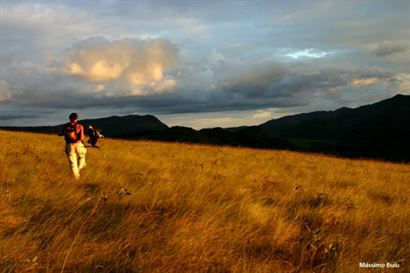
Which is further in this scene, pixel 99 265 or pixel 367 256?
pixel 367 256

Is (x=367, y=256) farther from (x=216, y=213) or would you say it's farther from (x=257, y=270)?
(x=216, y=213)

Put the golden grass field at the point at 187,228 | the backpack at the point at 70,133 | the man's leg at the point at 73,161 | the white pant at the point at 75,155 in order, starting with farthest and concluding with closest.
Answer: the backpack at the point at 70,133
the white pant at the point at 75,155
the man's leg at the point at 73,161
the golden grass field at the point at 187,228

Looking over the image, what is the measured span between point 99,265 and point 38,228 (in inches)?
64.3

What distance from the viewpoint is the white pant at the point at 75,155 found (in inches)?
427

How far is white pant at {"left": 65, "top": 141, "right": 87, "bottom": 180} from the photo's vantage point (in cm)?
1084

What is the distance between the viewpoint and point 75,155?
1125cm

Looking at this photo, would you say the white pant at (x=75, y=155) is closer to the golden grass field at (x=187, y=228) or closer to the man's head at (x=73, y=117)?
the man's head at (x=73, y=117)

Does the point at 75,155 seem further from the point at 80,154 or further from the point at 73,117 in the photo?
the point at 73,117

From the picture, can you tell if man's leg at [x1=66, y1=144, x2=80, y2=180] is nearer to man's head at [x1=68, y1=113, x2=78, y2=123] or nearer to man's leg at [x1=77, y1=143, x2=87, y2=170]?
man's leg at [x1=77, y1=143, x2=87, y2=170]

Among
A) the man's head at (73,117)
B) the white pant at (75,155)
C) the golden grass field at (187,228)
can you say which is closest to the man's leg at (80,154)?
the white pant at (75,155)

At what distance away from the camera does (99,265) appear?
4473 millimetres

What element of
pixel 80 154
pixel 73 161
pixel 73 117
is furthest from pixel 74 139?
pixel 73 161

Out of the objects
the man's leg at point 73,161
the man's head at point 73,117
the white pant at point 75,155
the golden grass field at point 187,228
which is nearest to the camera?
the golden grass field at point 187,228


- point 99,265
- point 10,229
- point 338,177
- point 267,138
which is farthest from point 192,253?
point 267,138
